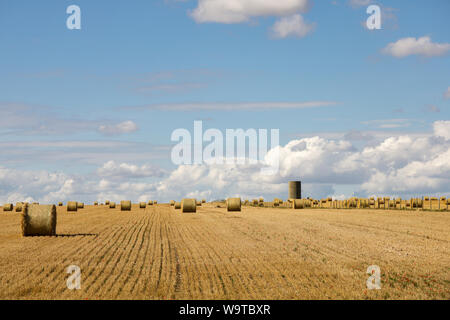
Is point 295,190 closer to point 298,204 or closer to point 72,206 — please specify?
point 298,204

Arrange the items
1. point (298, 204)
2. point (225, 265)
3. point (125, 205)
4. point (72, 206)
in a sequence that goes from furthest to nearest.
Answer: point (298, 204) → point (125, 205) → point (72, 206) → point (225, 265)

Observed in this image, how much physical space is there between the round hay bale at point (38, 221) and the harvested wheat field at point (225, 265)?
2.51 ft

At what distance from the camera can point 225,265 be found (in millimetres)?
17594

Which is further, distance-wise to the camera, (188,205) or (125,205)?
(125,205)

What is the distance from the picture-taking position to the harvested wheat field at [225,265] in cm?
1352

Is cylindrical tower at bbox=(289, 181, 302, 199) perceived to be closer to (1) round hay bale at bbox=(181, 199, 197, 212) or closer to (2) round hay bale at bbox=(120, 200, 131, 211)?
(2) round hay bale at bbox=(120, 200, 131, 211)

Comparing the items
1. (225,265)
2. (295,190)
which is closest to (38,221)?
(225,265)

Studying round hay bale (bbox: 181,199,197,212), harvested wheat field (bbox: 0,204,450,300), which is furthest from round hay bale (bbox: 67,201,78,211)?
harvested wheat field (bbox: 0,204,450,300)

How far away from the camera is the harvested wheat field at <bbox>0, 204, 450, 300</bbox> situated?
44.4 ft

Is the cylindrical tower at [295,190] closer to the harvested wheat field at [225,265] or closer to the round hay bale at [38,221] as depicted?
the harvested wheat field at [225,265]

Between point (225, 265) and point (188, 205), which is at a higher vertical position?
point (188, 205)

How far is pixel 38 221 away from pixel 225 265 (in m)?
13.7
